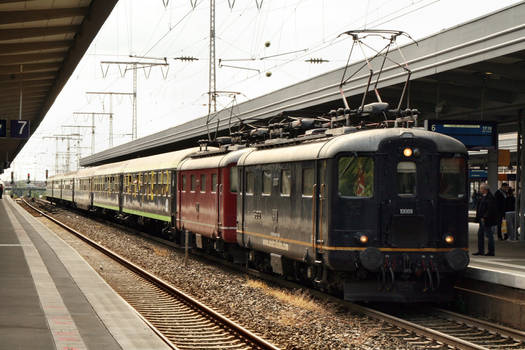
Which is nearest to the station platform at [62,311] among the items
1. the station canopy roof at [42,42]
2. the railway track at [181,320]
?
the railway track at [181,320]

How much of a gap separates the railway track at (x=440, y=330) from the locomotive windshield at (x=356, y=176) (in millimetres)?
1810

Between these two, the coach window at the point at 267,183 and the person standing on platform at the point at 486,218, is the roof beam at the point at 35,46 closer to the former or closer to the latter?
the coach window at the point at 267,183

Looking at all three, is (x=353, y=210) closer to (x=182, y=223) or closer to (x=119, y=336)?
(x=119, y=336)

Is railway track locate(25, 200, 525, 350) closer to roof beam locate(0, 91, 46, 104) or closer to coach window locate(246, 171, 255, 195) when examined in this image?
coach window locate(246, 171, 255, 195)

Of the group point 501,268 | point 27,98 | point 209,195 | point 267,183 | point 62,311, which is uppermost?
point 27,98

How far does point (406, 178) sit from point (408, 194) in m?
0.26

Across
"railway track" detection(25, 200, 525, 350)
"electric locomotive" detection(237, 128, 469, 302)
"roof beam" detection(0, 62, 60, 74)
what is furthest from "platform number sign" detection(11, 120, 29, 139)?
"electric locomotive" detection(237, 128, 469, 302)

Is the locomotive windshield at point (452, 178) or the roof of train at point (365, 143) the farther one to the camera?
the locomotive windshield at point (452, 178)

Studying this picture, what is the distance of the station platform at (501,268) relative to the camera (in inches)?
449

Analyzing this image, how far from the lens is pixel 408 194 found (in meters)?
12.1

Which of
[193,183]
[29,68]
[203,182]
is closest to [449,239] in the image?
[203,182]

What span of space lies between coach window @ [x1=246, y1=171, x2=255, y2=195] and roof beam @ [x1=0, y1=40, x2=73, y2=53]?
28.9ft

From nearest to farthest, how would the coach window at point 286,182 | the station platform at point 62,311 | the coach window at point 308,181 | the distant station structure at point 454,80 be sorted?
→ the station platform at point 62,311, the coach window at point 308,181, the coach window at point 286,182, the distant station structure at point 454,80

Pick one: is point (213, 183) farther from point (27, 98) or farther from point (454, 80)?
point (27, 98)
